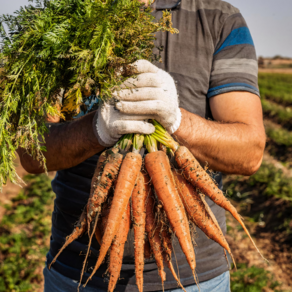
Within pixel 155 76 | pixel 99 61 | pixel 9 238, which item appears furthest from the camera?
pixel 9 238

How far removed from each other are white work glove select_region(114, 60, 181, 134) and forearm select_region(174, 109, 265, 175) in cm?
16

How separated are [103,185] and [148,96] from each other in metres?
0.56

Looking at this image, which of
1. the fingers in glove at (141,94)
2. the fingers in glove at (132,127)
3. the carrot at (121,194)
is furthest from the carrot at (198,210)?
the fingers in glove at (141,94)

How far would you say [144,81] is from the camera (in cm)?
140

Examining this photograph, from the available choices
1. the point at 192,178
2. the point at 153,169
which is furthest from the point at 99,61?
the point at 192,178

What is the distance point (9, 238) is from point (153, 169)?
3.93m

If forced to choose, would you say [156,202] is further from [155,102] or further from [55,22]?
[55,22]

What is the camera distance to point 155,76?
141cm

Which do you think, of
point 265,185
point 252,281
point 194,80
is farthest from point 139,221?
point 265,185

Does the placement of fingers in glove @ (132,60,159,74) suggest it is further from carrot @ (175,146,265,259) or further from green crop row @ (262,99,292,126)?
green crop row @ (262,99,292,126)

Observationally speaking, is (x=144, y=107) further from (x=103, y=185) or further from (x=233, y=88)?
(x=233, y=88)

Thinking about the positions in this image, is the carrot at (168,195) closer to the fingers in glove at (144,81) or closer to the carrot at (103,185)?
the carrot at (103,185)

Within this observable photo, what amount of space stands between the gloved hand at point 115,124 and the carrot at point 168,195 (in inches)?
7.4

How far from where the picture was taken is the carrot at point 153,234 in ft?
5.19
